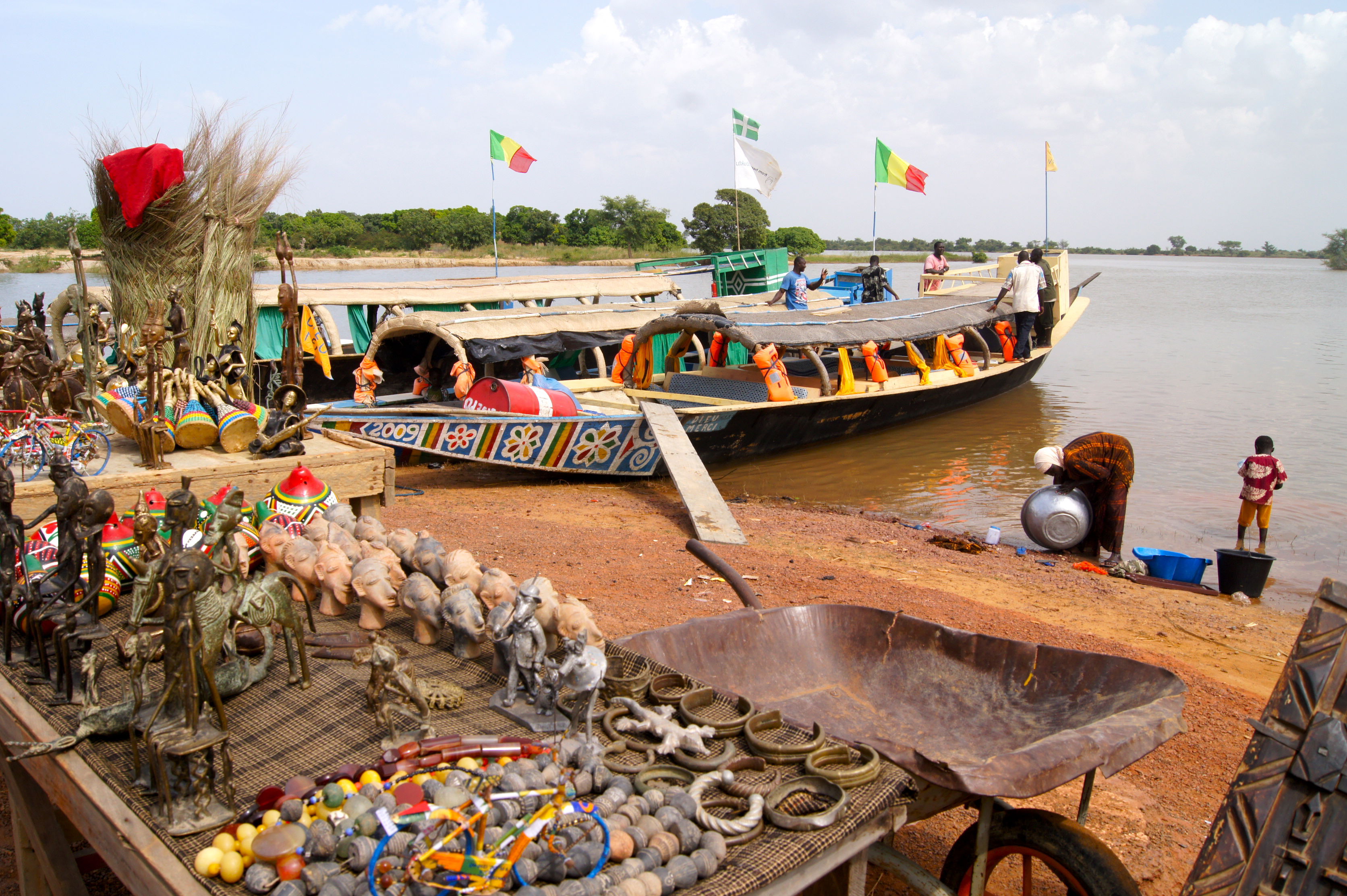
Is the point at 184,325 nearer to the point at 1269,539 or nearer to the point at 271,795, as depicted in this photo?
the point at 271,795

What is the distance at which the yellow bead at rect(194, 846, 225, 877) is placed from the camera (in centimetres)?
229

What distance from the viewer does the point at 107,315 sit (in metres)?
12.3

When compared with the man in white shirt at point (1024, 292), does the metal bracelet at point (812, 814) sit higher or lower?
lower

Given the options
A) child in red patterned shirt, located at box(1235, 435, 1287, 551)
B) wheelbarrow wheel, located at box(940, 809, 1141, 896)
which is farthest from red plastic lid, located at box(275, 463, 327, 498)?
child in red patterned shirt, located at box(1235, 435, 1287, 551)

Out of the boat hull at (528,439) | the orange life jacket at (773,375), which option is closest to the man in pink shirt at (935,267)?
the orange life jacket at (773,375)

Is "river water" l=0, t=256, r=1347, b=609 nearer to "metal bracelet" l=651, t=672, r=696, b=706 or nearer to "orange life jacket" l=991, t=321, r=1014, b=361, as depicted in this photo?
"orange life jacket" l=991, t=321, r=1014, b=361

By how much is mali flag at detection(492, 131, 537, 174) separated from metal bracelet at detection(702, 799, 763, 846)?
15779 mm

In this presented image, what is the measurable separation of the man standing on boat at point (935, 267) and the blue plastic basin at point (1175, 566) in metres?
Result: 10.9

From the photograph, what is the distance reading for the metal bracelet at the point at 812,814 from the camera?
2.55m

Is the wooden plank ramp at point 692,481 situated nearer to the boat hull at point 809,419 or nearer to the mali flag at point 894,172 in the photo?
the boat hull at point 809,419

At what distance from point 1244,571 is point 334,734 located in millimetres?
7770

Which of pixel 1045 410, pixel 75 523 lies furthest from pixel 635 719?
pixel 1045 410

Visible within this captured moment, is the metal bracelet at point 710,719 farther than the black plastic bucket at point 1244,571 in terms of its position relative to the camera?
No

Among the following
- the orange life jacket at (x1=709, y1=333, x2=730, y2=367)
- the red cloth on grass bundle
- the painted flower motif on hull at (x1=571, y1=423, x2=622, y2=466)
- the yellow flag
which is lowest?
the painted flower motif on hull at (x1=571, y1=423, x2=622, y2=466)
